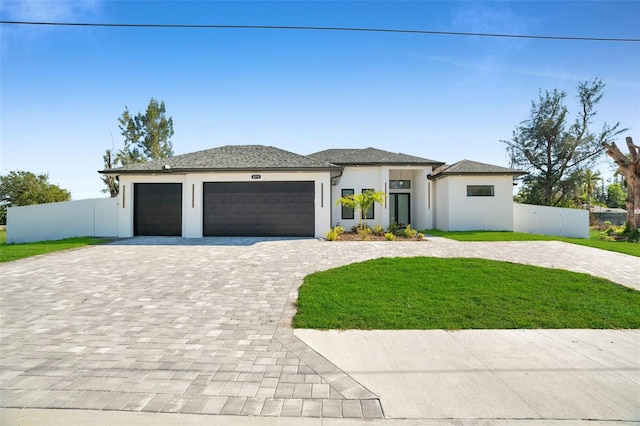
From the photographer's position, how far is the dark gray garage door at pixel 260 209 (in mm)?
13969

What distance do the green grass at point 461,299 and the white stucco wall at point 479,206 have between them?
29.8ft

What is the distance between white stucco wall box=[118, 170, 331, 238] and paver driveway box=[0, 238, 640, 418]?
456 cm

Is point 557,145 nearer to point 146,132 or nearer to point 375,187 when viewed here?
point 375,187

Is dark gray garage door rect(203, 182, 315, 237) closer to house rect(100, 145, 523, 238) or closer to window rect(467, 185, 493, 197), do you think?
house rect(100, 145, 523, 238)

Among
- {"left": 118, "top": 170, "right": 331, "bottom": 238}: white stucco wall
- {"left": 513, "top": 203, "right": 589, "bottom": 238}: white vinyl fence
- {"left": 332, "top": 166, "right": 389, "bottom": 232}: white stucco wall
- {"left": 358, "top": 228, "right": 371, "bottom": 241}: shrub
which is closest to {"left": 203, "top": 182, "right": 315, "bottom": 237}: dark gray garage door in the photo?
{"left": 118, "top": 170, "right": 331, "bottom": 238}: white stucco wall

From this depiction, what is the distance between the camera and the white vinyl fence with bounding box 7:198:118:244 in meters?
14.6

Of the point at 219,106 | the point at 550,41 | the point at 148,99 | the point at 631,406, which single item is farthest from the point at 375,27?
the point at 148,99

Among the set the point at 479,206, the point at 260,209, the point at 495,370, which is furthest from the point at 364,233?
the point at 495,370

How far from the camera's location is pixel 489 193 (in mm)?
16766

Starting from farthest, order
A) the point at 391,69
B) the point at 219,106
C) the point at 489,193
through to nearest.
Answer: the point at 489,193 < the point at 219,106 < the point at 391,69

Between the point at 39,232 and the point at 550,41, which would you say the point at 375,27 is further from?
the point at 39,232

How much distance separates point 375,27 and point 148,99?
2819cm

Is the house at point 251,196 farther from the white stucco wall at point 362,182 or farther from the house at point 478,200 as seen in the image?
the white stucco wall at point 362,182

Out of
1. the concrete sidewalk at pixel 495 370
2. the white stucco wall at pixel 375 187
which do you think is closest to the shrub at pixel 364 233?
the white stucco wall at pixel 375 187
